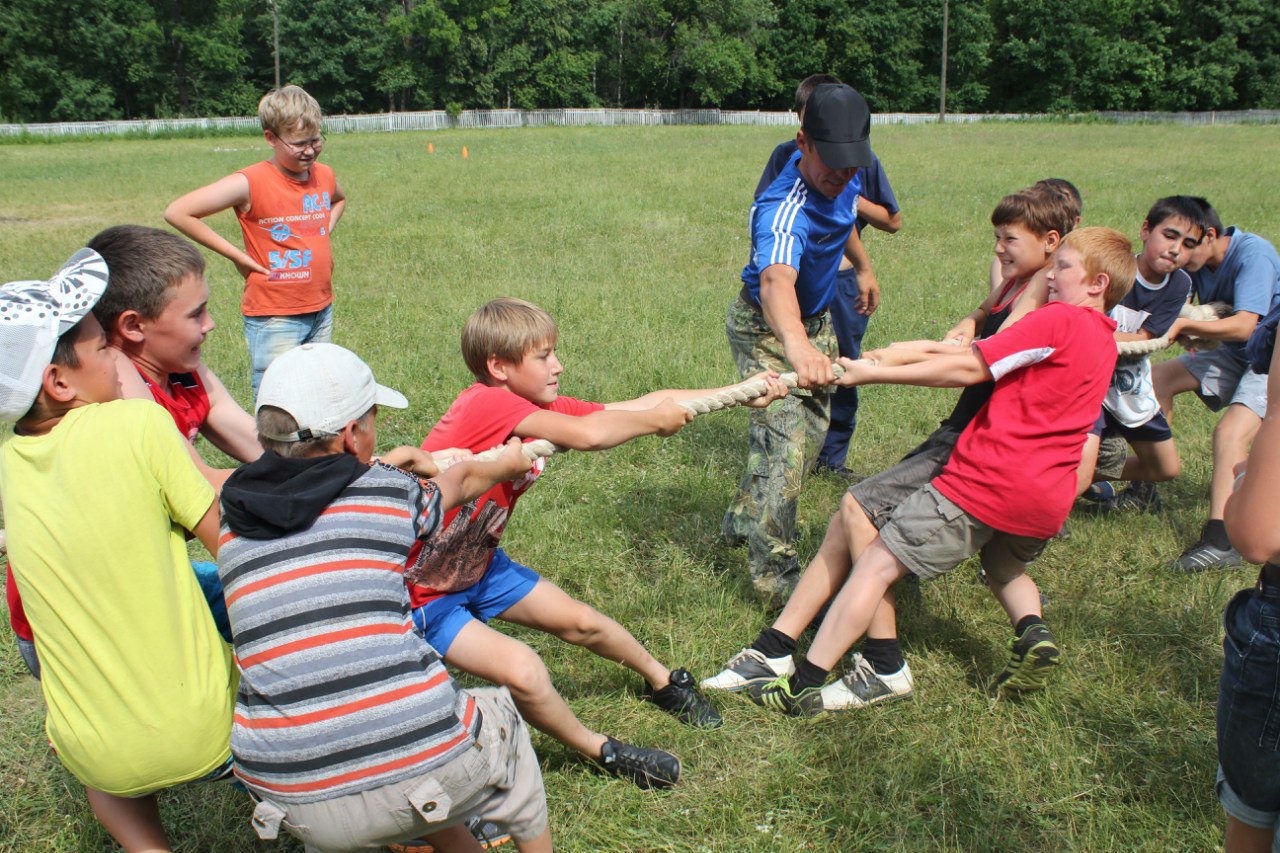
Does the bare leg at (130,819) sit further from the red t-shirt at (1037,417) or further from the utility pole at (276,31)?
the utility pole at (276,31)

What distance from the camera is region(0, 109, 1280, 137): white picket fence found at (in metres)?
50.8

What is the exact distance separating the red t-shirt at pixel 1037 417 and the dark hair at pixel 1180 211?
2.10m

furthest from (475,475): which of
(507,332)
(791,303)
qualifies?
(791,303)

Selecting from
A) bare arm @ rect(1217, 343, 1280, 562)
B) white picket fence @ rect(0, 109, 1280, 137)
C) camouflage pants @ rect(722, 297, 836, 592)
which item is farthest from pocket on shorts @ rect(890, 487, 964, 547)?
white picket fence @ rect(0, 109, 1280, 137)

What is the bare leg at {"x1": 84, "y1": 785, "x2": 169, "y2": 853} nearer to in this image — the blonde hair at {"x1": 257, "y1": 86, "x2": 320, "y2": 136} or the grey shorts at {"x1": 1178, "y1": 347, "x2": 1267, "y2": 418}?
the blonde hair at {"x1": 257, "y1": 86, "x2": 320, "y2": 136}

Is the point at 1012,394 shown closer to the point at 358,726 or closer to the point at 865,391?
the point at 358,726

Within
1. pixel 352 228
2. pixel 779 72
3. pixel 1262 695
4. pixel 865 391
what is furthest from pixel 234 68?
pixel 1262 695

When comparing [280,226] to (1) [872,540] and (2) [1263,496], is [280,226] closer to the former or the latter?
(1) [872,540]

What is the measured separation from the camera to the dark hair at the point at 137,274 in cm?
297

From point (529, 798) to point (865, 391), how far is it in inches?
222

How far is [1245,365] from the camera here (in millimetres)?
5711

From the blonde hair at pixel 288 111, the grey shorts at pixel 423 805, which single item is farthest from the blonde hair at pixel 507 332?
the blonde hair at pixel 288 111

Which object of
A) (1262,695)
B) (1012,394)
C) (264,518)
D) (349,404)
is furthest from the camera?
→ (1012,394)

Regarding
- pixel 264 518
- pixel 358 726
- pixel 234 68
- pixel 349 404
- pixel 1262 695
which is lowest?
pixel 358 726
